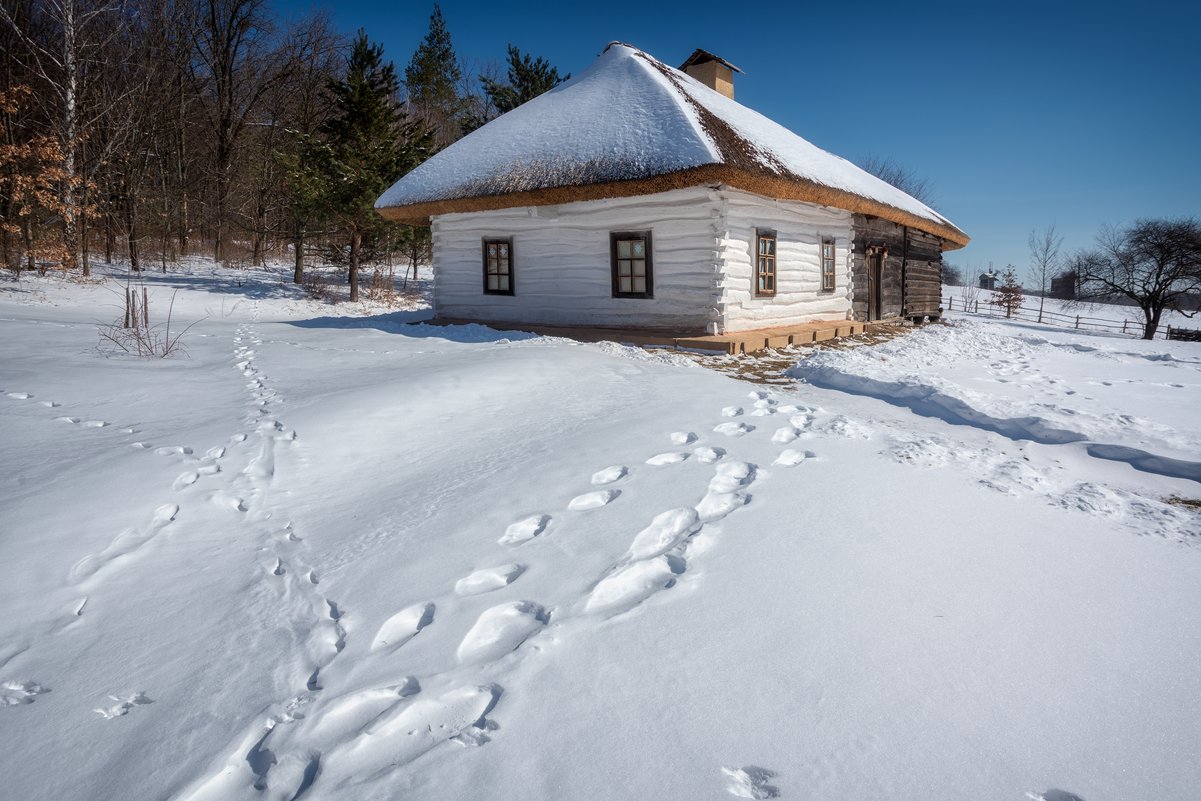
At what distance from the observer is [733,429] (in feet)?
12.6

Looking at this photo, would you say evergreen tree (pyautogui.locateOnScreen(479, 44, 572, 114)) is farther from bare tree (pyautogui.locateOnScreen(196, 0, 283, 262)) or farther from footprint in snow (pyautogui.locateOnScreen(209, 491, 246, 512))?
footprint in snow (pyautogui.locateOnScreen(209, 491, 246, 512))

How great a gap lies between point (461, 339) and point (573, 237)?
2716 mm

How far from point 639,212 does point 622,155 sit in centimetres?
90

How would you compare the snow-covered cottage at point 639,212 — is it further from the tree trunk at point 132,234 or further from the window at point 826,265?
the tree trunk at point 132,234

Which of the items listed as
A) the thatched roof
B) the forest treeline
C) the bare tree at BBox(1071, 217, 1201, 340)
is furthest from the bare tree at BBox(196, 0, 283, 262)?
the bare tree at BBox(1071, 217, 1201, 340)

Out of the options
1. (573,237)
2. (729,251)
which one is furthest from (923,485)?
(573,237)

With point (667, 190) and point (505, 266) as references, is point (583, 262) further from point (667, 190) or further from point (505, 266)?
point (667, 190)

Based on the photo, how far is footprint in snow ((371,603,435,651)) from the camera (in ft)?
5.87

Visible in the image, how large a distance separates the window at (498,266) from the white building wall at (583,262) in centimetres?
11

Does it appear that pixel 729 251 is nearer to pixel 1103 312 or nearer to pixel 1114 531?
pixel 1114 531

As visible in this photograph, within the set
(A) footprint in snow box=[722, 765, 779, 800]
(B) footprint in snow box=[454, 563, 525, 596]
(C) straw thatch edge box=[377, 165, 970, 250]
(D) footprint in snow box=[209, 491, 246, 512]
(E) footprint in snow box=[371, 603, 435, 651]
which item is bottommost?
(A) footprint in snow box=[722, 765, 779, 800]

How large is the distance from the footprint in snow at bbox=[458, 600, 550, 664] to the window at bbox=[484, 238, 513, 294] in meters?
9.11

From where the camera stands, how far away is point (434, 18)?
2858cm

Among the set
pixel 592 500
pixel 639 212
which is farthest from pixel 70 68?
pixel 592 500
